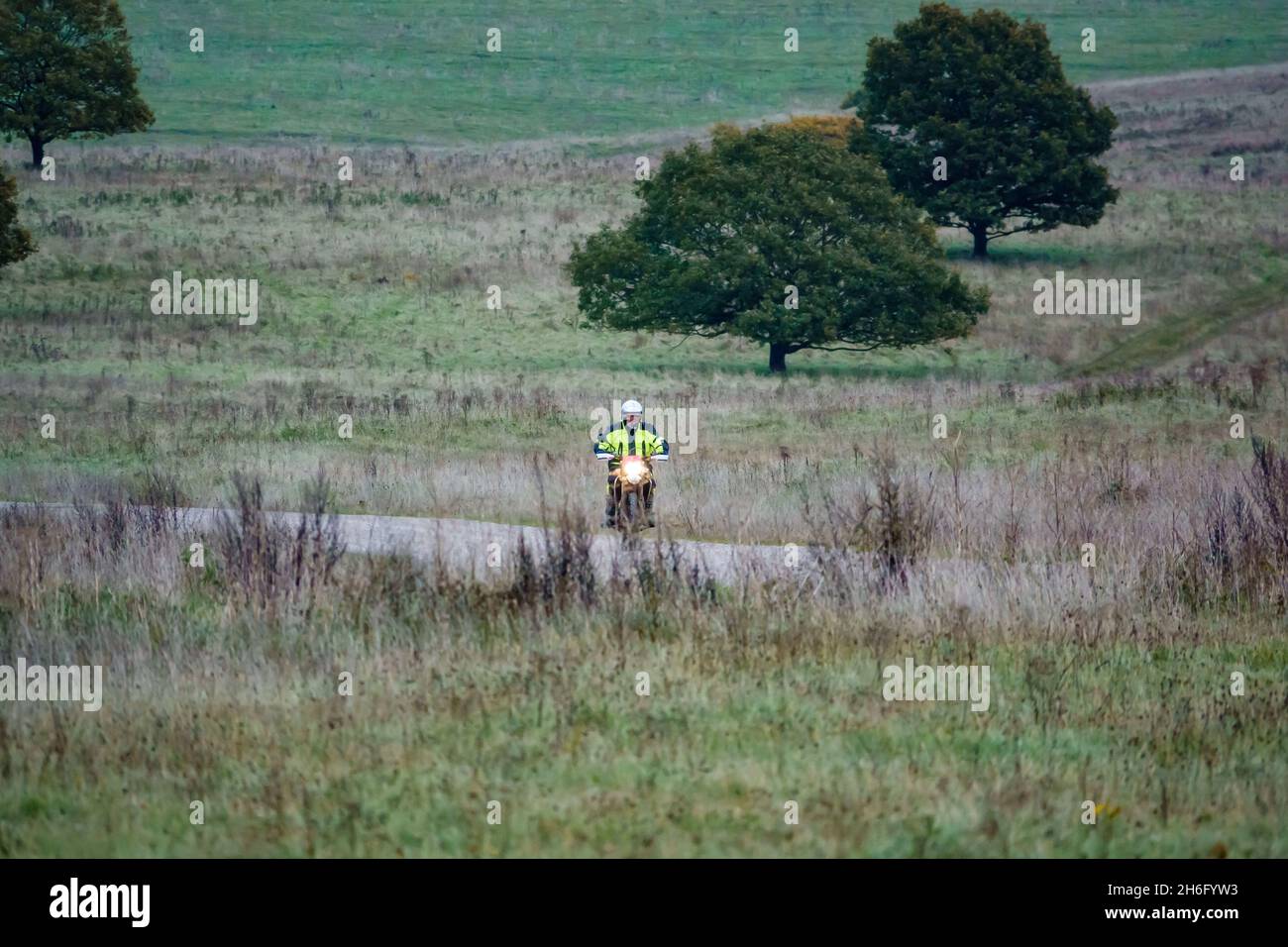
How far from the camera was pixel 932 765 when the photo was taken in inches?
376

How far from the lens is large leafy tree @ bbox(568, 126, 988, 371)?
39281mm

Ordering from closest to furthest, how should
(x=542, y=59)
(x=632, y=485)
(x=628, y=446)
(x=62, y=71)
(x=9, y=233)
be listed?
(x=632, y=485)
(x=628, y=446)
(x=9, y=233)
(x=62, y=71)
(x=542, y=59)

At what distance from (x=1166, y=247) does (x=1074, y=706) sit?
4520 centimetres

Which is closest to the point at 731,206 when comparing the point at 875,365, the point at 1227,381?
the point at 875,365

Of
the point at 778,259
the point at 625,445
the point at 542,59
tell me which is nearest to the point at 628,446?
the point at 625,445

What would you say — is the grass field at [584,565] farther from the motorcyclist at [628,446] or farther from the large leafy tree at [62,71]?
the large leafy tree at [62,71]

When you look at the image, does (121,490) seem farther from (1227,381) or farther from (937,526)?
(1227,381)

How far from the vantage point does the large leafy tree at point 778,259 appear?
1547 inches

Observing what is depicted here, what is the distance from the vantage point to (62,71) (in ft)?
189

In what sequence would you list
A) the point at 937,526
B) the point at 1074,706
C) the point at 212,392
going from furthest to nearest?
1. the point at 212,392
2. the point at 937,526
3. the point at 1074,706

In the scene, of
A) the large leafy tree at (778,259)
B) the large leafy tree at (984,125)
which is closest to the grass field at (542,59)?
the large leafy tree at (984,125)

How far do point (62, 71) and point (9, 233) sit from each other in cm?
2014

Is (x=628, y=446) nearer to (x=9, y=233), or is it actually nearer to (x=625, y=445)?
(x=625, y=445)

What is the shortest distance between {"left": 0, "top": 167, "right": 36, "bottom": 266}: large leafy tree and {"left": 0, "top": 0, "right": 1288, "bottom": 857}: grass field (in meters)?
2.02
